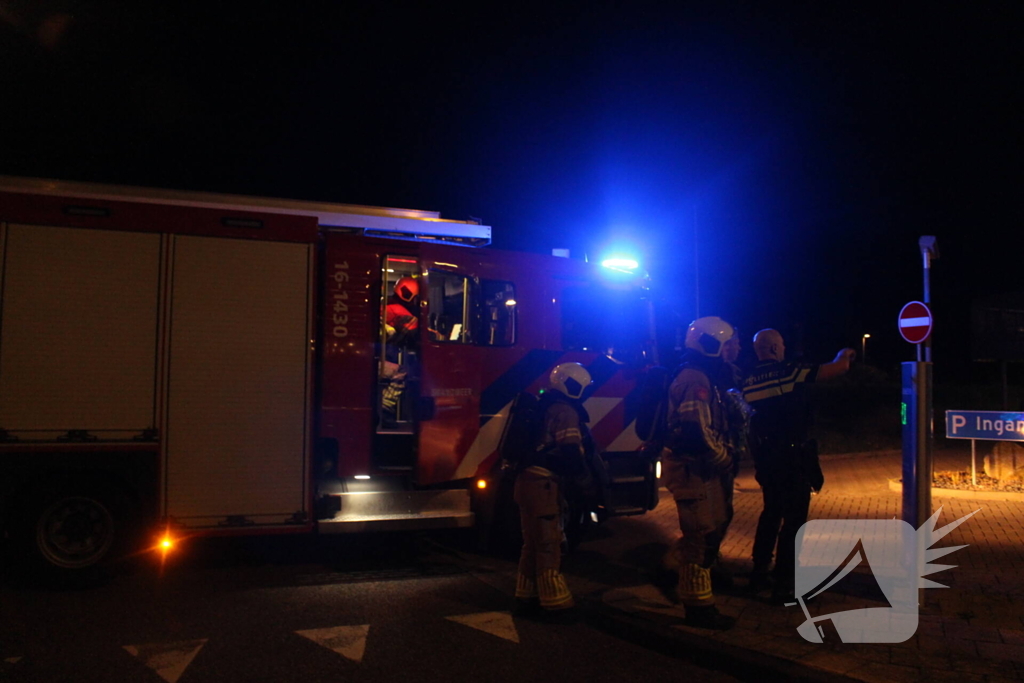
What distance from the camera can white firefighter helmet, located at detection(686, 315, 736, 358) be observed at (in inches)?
231

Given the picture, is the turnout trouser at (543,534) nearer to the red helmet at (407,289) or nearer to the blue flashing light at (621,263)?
the red helmet at (407,289)

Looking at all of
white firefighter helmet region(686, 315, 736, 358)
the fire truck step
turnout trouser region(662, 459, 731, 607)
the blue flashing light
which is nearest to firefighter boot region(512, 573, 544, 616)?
turnout trouser region(662, 459, 731, 607)

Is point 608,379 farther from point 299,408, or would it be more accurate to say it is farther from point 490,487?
point 299,408

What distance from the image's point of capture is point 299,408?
7.08 meters

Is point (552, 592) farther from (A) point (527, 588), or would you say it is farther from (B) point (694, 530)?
(B) point (694, 530)

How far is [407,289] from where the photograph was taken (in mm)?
7457

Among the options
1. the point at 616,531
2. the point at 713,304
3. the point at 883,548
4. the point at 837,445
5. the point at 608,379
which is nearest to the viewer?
the point at 883,548

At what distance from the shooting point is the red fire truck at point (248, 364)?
6582 millimetres

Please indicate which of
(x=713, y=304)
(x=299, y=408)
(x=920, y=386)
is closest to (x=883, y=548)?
(x=920, y=386)

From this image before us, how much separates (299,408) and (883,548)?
5497mm

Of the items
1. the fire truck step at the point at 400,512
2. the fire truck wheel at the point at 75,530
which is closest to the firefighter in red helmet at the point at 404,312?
the fire truck step at the point at 400,512

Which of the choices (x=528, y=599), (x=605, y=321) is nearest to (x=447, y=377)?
(x=605, y=321)

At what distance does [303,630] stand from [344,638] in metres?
0.37

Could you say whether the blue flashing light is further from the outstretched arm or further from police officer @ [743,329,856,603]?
the outstretched arm
